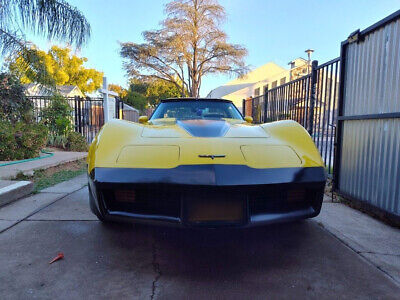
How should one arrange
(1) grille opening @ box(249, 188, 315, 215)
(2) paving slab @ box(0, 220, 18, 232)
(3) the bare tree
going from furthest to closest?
(3) the bare tree
(2) paving slab @ box(0, 220, 18, 232)
(1) grille opening @ box(249, 188, 315, 215)

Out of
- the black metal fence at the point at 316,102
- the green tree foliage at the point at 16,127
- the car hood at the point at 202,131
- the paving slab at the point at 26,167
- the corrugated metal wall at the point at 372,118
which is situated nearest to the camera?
the car hood at the point at 202,131

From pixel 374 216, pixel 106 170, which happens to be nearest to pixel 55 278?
pixel 106 170

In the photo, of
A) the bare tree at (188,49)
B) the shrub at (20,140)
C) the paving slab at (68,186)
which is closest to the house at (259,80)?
the bare tree at (188,49)

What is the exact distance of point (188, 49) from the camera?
24781 mm

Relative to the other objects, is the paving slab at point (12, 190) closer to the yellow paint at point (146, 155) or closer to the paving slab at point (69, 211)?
the paving slab at point (69, 211)

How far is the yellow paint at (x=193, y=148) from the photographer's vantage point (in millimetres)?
1844

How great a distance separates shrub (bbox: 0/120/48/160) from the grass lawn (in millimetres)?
826

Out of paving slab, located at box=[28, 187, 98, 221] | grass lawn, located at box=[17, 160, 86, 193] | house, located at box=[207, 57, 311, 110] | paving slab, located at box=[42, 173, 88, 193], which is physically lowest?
paving slab, located at box=[28, 187, 98, 221]

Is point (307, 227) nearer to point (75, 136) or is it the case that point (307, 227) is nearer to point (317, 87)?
point (317, 87)

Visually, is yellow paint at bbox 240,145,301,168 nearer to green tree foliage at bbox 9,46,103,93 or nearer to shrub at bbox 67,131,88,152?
shrub at bbox 67,131,88,152

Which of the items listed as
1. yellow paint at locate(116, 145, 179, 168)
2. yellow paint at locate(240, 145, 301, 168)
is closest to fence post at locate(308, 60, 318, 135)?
yellow paint at locate(240, 145, 301, 168)

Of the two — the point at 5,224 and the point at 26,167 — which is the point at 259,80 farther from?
the point at 5,224

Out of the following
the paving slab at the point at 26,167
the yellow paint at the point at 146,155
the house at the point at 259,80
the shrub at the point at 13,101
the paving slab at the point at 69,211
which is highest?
the house at the point at 259,80

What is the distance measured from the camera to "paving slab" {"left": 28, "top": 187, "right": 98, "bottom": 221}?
111 inches
